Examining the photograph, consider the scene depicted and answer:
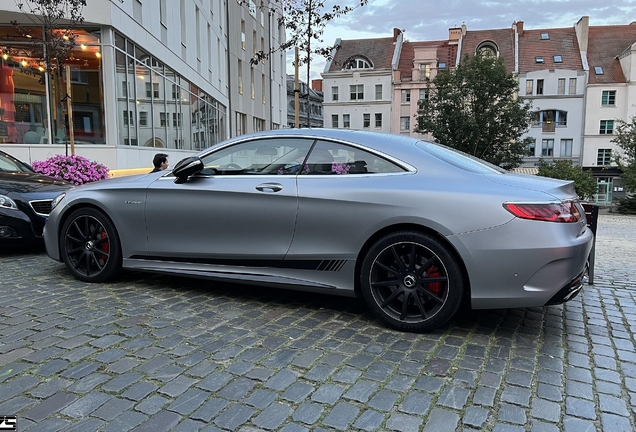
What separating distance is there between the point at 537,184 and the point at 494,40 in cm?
6256

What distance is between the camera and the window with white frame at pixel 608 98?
5209cm

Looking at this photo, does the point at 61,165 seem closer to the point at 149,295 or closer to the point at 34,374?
the point at 149,295

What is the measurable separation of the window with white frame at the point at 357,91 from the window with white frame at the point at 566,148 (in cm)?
2407

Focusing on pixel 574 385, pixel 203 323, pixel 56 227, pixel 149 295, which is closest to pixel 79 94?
pixel 56 227

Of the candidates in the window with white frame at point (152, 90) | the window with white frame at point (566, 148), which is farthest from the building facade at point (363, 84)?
the window with white frame at point (152, 90)

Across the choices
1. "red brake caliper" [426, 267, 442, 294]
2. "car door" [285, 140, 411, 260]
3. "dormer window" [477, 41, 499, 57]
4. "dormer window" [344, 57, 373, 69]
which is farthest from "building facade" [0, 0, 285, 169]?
"dormer window" [477, 41, 499, 57]

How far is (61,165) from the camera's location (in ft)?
32.5

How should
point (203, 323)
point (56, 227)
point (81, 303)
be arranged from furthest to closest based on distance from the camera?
1. point (56, 227)
2. point (81, 303)
3. point (203, 323)

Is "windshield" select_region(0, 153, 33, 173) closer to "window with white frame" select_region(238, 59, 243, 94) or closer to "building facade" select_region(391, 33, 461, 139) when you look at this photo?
"window with white frame" select_region(238, 59, 243, 94)

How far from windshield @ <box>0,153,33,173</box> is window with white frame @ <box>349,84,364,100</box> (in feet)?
189

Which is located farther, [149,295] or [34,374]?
[149,295]

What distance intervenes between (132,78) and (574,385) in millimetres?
→ 15272

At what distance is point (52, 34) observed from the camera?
10875 millimetres

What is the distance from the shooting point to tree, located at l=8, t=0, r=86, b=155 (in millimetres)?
10852
